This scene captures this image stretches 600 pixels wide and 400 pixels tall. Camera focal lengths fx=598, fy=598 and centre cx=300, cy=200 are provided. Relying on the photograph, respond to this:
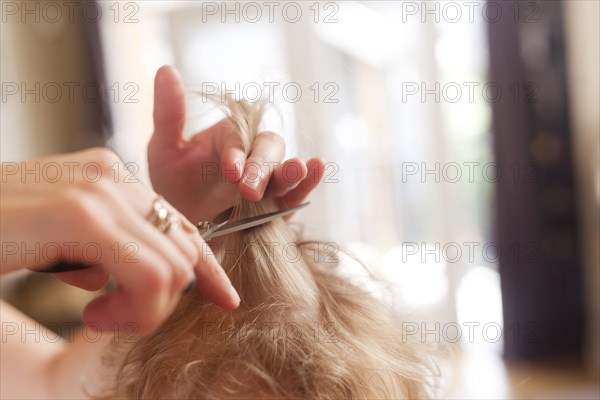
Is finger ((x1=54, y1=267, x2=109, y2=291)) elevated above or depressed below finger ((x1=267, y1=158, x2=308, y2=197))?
below

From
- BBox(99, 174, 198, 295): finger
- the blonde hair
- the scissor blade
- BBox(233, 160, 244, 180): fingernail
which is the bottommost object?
the blonde hair

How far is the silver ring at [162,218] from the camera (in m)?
0.43

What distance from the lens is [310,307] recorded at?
2.40ft

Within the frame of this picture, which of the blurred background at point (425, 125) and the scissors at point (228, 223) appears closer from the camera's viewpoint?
the scissors at point (228, 223)

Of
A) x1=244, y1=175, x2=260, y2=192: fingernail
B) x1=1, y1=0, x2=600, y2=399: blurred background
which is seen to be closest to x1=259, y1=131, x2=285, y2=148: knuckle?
x1=244, y1=175, x2=260, y2=192: fingernail

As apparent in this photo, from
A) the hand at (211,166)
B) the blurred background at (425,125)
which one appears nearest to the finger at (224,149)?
the hand at (211,166)

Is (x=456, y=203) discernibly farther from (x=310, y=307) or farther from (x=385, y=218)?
(x=310, y=307)

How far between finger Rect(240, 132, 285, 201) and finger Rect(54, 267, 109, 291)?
196 mm

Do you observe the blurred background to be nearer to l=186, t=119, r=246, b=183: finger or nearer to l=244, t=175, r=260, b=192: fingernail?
l=186, t=119, r=246, b=183: finger

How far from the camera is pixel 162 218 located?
0.43 m

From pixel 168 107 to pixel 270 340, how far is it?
0.34 metres

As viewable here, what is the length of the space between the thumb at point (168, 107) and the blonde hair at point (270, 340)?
0.09 metres

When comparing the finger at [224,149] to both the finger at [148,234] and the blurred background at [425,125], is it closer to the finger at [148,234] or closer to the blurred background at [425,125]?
the finger at [148,234]

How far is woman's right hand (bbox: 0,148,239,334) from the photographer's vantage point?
1.30 ft
